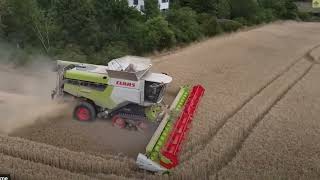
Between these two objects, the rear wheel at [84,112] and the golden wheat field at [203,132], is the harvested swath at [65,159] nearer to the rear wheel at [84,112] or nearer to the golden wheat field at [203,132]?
the golden wheat field at [203,132]

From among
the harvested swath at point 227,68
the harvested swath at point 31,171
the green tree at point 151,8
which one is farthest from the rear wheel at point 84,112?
the green tree at point 151,8

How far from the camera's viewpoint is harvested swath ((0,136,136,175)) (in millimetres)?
10125

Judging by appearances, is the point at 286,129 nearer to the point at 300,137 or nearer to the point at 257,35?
the point at 300,137

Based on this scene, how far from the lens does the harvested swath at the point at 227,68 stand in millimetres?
14312

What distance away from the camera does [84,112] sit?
44.3 feet

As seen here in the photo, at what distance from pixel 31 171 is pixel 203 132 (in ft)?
16.5

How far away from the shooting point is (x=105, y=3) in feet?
95.9

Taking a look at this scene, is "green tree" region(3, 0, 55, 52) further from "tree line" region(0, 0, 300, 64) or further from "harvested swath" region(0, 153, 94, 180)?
"harvested swath" region(0, 153, 94, 180)

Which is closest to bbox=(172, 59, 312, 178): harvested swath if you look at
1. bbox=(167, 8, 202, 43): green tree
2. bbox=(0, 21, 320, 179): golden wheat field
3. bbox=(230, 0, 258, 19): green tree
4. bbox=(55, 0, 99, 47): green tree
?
bbox=(0, 21, 320, 179): golden wheat field

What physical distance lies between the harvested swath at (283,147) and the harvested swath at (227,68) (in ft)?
3.95

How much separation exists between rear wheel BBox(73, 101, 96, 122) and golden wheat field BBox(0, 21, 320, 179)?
0.26 meters

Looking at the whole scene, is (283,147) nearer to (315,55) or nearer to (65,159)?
(65,159)

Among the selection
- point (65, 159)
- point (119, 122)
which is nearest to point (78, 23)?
point (119, 122)

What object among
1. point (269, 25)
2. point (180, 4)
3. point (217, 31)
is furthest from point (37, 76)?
point (269, 25)
